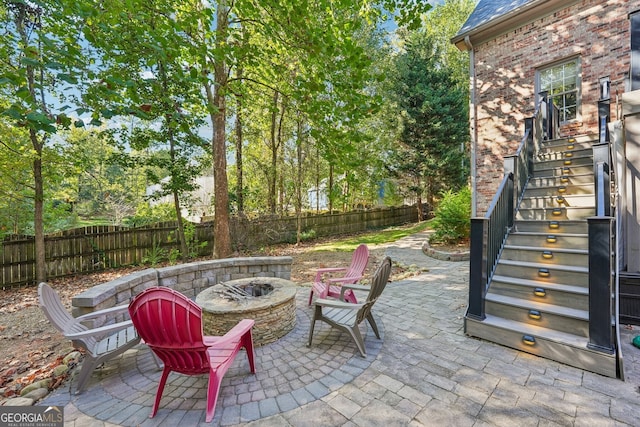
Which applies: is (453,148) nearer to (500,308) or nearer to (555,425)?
(500,308)

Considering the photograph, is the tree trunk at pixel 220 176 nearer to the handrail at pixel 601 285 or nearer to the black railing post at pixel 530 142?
the black railing post at pixel 530 142

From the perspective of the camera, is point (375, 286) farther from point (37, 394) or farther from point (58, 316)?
point (37, 394)

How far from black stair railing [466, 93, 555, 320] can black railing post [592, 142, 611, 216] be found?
0.99 meters

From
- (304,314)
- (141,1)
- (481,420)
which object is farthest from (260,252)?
(481,420)

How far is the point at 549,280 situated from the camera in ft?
11.6

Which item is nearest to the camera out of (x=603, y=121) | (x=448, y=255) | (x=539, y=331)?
(x=539, y=331)

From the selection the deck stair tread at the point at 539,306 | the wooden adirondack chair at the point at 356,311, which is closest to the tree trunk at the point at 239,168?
the wooden adirondack chair at the point at 356,311

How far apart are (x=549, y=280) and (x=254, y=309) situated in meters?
3.84

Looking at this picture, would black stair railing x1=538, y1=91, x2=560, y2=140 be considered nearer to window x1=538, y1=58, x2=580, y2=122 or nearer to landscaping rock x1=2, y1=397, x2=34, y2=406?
window x1=538, y1=58, x2=580, y2=122

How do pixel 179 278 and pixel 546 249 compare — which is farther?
pixel 179 278

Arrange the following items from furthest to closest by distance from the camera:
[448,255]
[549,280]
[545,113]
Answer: [448,255]
[545,113]
[549,280]

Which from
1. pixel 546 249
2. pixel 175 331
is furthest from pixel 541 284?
pixel 175 331

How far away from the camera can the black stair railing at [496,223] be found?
3.40 metres

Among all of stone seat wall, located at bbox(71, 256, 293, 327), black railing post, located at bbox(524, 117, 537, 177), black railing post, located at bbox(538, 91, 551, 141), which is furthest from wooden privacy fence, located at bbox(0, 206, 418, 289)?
black railing post, located at bbox(538, 91, 551, 141)
